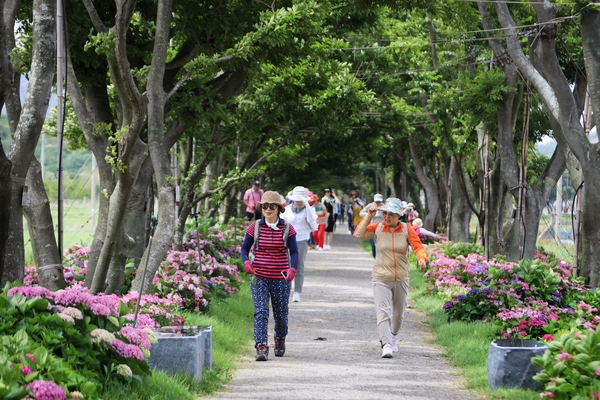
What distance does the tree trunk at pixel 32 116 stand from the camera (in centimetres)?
783

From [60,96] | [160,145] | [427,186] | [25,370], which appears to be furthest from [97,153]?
[427,186]

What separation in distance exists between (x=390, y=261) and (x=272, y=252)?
1.31m

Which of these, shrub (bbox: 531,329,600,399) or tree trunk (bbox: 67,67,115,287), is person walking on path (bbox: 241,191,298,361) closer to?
tree trunk (bbox: 67,67,115,287)

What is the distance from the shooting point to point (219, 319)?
39.8 feet

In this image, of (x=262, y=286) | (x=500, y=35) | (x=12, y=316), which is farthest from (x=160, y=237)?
(x=500, y=35)

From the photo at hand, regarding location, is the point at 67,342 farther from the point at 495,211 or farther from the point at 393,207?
the point at 495,211

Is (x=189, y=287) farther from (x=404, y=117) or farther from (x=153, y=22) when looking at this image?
(x=404, y=117)

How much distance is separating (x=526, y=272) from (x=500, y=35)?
5.90 m

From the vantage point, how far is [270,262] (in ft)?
Result: 32.9

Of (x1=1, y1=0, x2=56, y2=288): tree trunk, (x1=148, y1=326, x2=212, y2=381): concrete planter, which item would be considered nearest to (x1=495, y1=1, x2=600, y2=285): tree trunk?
(x1=148, y1=326, x2=212, y2=381): concrete planter

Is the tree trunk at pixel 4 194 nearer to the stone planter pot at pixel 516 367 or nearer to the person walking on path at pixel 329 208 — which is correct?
the stone planter pot at pixel 516 367

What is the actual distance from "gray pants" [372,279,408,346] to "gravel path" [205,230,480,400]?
0.94ft

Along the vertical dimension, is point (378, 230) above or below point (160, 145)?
below

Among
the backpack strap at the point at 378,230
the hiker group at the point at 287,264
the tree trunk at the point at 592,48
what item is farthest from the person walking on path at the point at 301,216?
the tree trunk at the point at 592,48
